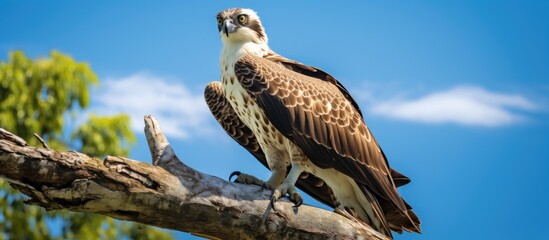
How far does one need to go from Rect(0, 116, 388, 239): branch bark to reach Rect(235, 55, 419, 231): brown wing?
58cm

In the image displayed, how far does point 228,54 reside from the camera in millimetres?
7973

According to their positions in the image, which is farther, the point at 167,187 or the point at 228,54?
the point at 228,54

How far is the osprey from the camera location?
7.27 m

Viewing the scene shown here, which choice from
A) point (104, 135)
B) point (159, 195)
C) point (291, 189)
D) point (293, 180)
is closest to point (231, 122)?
point (293, 180)

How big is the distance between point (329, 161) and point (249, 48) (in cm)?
150

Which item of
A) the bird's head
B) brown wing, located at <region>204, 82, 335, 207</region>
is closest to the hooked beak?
the bird's head

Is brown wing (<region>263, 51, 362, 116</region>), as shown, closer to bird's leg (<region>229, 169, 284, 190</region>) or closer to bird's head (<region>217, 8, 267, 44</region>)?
bird's head (<region>217, 8, 267, 44</region>)

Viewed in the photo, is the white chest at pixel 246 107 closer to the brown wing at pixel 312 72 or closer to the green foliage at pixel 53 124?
the brown wing at pixel 312 72

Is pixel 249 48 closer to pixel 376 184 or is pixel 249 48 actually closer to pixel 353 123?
pixel 353 123

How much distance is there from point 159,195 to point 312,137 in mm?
1746

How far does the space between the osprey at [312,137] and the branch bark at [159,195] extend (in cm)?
32

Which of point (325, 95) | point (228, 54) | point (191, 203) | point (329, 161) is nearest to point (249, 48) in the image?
point (228, 54)

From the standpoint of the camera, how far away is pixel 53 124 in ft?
64.5

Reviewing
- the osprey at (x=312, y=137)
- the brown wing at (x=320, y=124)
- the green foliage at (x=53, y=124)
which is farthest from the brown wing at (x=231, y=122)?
the green foliage at (x=53, y=124)
